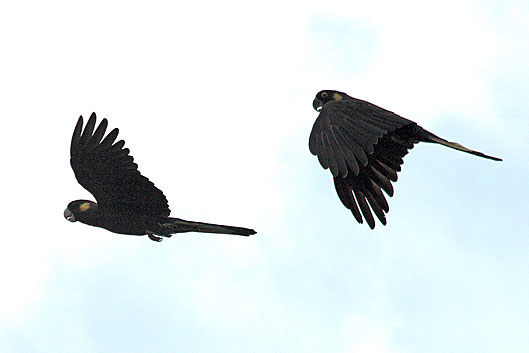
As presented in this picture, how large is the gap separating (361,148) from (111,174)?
305 cm

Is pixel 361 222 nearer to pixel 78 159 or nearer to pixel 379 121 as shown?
pixel 379 121

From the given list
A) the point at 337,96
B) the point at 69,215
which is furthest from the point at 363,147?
the point at 69,215

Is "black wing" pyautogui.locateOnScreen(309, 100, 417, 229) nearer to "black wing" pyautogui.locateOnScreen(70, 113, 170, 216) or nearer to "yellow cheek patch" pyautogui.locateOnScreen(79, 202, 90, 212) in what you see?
"black wing" pyautogui.locateOnScreen(70, 113, 170, 216)

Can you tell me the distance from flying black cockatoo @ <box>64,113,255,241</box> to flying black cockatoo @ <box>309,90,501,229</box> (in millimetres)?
1290

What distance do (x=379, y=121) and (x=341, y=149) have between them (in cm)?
79

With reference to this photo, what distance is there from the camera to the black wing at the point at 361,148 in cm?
895

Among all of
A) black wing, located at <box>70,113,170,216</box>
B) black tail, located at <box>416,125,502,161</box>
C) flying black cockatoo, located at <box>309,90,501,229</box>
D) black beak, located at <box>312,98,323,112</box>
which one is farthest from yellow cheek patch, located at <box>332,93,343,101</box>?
black wing, located at <box>70,113,170,216</box>

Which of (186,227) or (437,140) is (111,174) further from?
(437,140)

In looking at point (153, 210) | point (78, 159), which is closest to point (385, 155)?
point (153, 210)

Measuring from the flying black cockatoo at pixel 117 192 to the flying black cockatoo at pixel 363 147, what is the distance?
4.23ft

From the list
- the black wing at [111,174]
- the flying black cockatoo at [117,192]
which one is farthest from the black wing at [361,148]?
the black wing at [111,174]

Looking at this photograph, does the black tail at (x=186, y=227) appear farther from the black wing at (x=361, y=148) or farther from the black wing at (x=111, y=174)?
the black wing at (x=361, y=148)

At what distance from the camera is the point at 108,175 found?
10.6 meters

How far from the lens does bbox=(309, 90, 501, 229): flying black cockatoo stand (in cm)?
895
